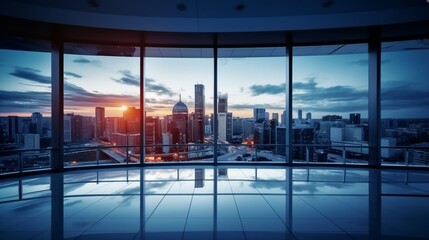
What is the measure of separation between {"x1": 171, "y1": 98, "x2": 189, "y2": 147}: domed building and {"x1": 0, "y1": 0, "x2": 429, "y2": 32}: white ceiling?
2.34m

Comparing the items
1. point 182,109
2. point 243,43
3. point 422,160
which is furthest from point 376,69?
point 182,109

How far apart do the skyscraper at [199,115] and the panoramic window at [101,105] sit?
165 centimetres

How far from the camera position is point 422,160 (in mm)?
6188

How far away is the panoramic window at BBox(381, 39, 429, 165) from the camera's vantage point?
243 inches

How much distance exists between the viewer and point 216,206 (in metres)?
3.43

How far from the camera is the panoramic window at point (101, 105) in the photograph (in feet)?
19.5

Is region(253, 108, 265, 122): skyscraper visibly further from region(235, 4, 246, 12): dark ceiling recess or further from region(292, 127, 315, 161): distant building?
region(235, 4, 246, 12): dark ceiling recess

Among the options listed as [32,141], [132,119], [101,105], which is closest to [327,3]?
[132,119]

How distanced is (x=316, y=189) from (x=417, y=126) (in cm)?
435

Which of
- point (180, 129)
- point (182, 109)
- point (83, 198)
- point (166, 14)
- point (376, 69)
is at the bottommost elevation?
point (83, 198)

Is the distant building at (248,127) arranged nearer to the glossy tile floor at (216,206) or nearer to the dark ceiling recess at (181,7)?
the glossy tile floor at (216,206)

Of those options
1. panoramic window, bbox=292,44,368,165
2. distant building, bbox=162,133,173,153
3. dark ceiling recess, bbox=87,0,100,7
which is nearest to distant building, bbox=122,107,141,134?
distant building, bbox=162,133,173,153

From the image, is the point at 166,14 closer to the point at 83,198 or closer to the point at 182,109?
the point at 182,109

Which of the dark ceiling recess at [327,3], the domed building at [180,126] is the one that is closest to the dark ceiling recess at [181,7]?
the dark ceiling recess at [327,3]
